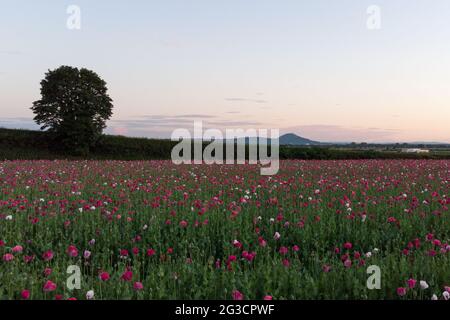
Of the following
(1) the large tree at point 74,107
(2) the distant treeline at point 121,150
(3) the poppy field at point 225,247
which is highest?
(1) the large tree at point 74,107

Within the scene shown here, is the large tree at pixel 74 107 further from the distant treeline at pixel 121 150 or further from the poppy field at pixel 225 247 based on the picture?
the poppy field at pixel 225 247

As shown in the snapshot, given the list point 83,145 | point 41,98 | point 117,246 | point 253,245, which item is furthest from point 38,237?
point 41,98

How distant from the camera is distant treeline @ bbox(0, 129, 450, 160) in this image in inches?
1688

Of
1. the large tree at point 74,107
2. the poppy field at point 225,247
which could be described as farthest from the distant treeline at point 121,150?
the poppy field at point 225,247

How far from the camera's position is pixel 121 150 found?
45.8 meters

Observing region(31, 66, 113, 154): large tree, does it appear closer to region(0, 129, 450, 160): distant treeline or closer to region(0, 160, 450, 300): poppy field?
region(0, 129, 450, 160): distant treeline

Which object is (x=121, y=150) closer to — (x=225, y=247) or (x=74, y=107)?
(x=74, y=107)

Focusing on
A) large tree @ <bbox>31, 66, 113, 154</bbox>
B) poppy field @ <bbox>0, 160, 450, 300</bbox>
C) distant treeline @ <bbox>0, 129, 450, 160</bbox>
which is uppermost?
large tree @ <bbox>31, 66, 113, 154</bbox>

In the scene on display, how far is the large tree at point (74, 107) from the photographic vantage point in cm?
4228

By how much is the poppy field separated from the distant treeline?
32131mm

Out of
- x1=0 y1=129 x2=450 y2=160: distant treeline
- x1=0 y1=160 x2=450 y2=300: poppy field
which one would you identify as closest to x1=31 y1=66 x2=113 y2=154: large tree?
x1=0 y1=129 x2=450 y2=160: distant treeline

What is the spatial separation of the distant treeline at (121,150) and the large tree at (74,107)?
1506mm

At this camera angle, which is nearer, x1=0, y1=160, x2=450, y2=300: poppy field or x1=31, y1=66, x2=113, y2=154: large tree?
x1=0, y1=160, x2=450, y2=300: poppy field

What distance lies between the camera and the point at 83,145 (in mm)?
42281
